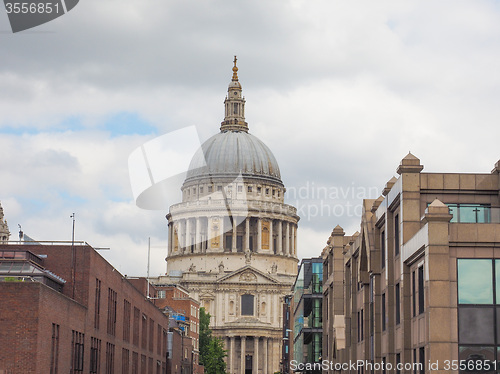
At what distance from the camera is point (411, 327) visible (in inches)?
1628

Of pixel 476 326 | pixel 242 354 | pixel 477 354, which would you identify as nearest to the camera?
pixel 477 354

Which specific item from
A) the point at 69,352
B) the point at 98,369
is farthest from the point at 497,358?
the point at 98,369

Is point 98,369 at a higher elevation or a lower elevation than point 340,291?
lower

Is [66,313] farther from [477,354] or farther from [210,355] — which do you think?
[210,355]

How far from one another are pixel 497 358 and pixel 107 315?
30.7 m

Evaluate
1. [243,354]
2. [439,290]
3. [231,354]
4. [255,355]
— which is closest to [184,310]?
[243,354]

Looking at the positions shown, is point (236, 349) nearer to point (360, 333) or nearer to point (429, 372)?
point (360, 333)

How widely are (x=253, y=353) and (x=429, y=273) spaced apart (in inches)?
6453

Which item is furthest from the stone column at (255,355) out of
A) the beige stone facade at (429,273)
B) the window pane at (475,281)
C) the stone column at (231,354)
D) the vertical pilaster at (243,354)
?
the window pane at (475,281)

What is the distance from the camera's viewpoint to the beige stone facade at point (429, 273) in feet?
118

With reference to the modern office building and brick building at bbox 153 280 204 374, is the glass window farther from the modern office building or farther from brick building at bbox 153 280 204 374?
brick building at bbox 153 280 204 374

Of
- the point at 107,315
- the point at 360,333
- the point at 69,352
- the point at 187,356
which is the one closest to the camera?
the point at 69,352

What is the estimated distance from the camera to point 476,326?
118 feet

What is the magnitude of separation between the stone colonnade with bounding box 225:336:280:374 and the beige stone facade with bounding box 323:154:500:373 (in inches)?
5490
